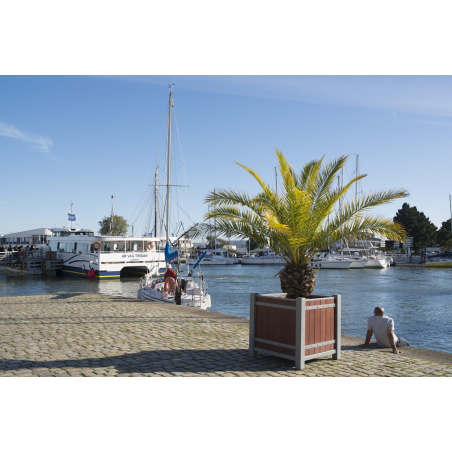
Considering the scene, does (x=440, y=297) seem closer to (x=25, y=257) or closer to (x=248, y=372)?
(x=248, y=372)

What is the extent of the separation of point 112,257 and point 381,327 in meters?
33.9

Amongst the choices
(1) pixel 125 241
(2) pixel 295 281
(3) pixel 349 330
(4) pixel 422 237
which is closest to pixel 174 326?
(2) pixel 295 281

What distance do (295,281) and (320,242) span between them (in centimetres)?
104

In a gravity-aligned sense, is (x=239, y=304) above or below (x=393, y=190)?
below

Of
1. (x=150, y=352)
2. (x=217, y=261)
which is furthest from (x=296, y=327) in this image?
(x=217, y=261)

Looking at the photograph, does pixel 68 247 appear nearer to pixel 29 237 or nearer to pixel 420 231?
pixel 29 237

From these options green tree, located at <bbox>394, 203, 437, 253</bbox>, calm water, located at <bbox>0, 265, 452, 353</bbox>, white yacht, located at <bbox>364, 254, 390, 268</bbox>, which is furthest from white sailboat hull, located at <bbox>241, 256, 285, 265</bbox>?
calm water, located at <bbox>0, 265, 452, 353</bbox>

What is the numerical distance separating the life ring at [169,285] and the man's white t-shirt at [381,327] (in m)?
11.6

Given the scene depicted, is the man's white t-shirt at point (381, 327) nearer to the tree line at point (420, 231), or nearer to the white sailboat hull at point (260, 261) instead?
the white sailboat hull at point (260, 261)

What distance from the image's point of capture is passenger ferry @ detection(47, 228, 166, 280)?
3928 centimetres

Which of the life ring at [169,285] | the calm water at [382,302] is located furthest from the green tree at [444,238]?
the life ring at [169,285]

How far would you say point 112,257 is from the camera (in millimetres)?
39469

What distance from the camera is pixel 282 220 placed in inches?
336

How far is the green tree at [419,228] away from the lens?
89.1 metres
